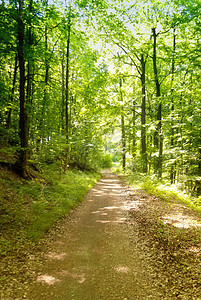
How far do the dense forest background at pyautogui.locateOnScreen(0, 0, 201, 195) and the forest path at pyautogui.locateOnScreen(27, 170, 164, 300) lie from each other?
4146 millimetres

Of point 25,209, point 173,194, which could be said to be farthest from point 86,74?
point 25,209

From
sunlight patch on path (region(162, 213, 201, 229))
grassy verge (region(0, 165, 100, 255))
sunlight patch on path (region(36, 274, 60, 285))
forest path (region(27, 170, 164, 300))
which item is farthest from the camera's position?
sunlight patch on path (region(162, 213, 201, 229))

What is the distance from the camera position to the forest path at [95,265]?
3.38m

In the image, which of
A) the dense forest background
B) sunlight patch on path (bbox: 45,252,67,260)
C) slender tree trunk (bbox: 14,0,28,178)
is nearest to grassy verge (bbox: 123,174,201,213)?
the dense forest background

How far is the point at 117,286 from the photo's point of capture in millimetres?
3557

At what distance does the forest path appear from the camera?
338 cm

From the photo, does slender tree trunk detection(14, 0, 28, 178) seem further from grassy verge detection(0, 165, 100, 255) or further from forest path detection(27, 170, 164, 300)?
forest path detection(27, 170, 164, 300)

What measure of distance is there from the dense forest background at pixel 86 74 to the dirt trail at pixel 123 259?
4.27 meters

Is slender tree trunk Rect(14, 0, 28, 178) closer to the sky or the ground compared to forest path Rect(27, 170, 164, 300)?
closer to the sky

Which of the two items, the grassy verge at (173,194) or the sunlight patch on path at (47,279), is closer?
the sunlight patch on path at (47,279)

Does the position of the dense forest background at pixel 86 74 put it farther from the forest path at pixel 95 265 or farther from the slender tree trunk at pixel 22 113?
the forest path at pixel 95 265

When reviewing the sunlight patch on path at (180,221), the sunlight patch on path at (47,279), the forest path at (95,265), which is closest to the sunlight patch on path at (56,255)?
the forest path at (95,265)

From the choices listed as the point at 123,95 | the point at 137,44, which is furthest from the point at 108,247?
the point at 123,95

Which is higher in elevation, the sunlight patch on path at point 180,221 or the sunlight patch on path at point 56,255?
the sunlight patch on path at point 180,221
